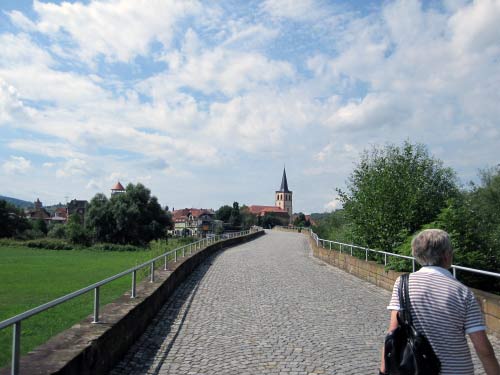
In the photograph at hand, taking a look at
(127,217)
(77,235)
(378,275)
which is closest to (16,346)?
(378,275)

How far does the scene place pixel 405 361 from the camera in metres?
2.91

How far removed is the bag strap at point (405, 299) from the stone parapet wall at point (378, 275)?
560 centimetres

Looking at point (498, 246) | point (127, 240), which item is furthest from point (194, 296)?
point (127, 240)

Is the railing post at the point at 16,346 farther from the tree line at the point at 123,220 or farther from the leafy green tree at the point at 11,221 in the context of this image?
the leafy green tree at the point at 11,221

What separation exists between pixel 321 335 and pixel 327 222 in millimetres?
41296

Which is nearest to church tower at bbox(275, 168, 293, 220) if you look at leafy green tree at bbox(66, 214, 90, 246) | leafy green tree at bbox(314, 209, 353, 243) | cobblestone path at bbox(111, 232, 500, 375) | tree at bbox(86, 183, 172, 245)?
tree at bbox(86, 183, 172, 245)

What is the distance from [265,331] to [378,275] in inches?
294

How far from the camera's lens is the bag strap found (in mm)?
3051

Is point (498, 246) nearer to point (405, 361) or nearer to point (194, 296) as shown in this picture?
point (194, 296)

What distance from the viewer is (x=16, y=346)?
390cm

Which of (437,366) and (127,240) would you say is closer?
(437,366)

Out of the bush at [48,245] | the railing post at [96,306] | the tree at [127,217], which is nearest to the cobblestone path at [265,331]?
the railing post at [96,306]

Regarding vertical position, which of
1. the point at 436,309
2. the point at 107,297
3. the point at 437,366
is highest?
the point at 436,309

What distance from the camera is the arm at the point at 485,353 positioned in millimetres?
2855
